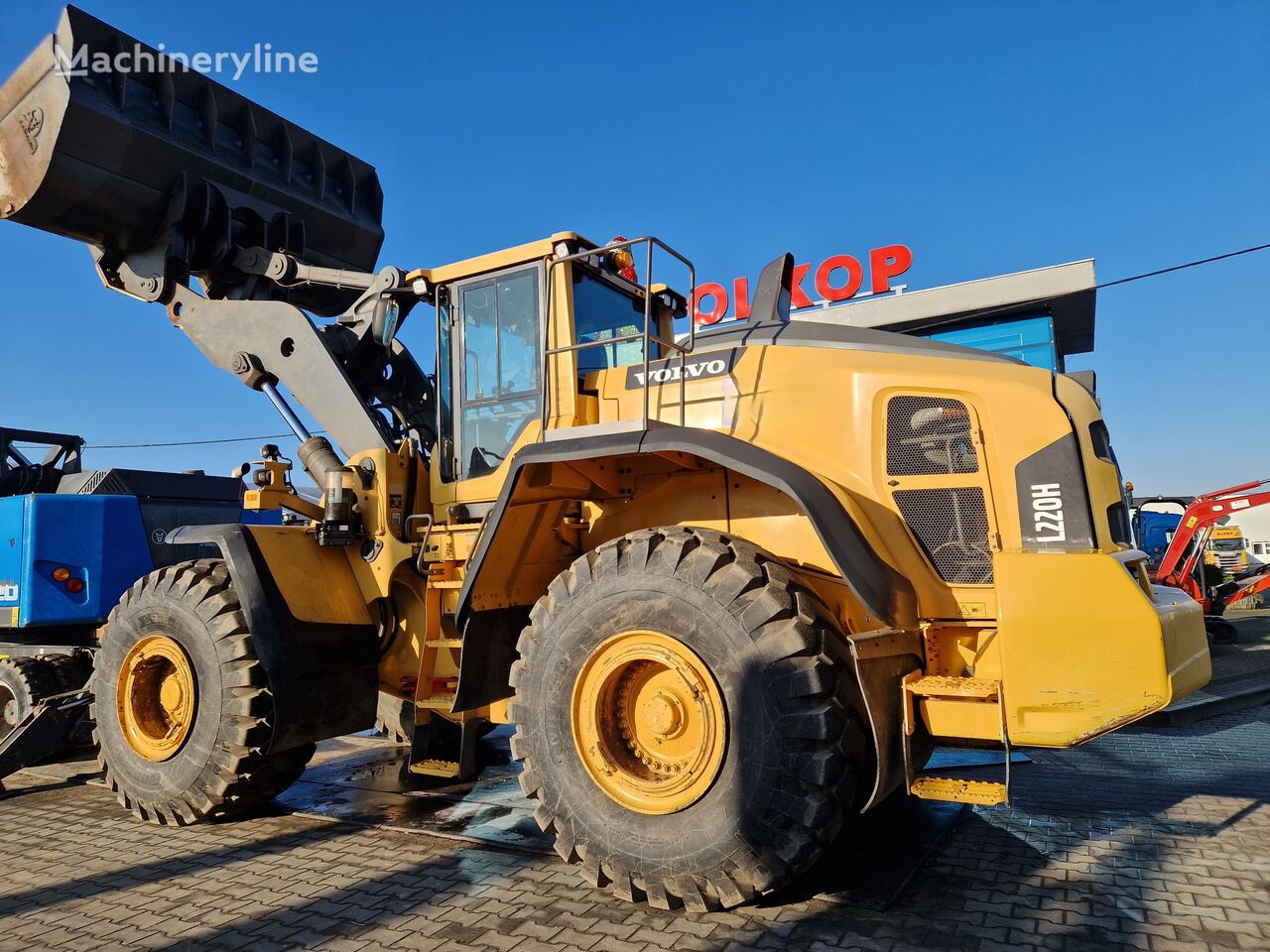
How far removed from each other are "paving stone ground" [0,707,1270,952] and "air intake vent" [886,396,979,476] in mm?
1966

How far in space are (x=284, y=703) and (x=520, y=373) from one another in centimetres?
246

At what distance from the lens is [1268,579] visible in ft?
49.2

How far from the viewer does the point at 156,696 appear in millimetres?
5512

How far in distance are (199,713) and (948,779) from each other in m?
4.31

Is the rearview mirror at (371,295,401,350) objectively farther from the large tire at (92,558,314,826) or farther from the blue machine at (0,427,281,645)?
the blue machine at (0,427,281,645)

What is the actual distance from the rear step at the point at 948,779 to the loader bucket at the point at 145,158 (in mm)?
6181

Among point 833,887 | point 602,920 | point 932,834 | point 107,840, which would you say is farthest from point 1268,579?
point 107,840

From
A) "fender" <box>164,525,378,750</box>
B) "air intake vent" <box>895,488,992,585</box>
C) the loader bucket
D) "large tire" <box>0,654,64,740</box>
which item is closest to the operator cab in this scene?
"fender" <box>164,525,378,750</box>

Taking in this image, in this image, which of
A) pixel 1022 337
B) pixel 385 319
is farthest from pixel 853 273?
pixel 385 319

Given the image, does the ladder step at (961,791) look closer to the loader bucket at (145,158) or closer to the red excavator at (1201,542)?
the loader bucket at (145,158)

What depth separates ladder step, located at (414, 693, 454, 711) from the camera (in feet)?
16.2

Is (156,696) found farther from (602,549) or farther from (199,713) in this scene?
(602,549)

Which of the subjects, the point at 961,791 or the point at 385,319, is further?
the point at 385,319

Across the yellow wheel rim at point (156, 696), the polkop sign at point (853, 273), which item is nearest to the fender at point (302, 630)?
the yellow wheel rim at point (156, 696)
